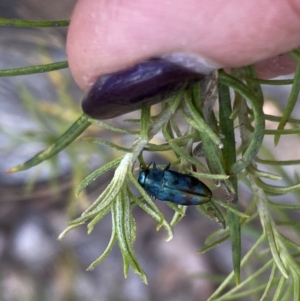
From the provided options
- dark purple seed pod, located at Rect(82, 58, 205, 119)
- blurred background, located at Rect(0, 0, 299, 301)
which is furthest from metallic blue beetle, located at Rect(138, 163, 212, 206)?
blurred background, located at Rect(0, 0, 299, 301)

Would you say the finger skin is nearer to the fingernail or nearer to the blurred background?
the fingernail

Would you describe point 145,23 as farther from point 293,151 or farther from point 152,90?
point 293,151

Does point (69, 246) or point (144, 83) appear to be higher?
point (144, 83)

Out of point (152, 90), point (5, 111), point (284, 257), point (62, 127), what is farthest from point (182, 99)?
point (5, 111)

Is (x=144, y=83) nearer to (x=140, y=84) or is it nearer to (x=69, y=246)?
(x=140, y=84)

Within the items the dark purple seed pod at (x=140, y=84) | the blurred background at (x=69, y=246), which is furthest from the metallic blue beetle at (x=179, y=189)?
the blurred background at (x=69, y=246)

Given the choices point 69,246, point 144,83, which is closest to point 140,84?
point 144,83

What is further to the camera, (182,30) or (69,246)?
(69,246)
